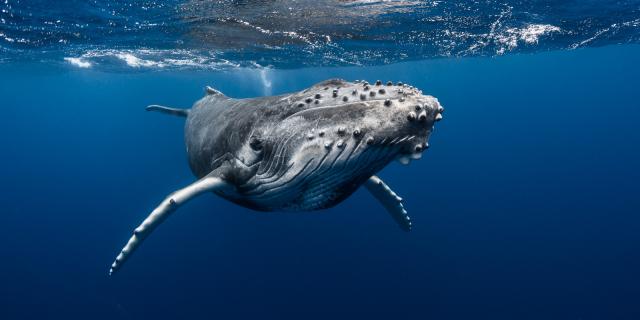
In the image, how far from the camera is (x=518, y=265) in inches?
923

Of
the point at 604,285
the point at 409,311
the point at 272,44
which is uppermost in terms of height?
the point at 272,44

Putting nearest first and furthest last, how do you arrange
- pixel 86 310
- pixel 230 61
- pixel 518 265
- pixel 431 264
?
pixel 86 310 → pixel 431 264 → pixel 518 265 → pixel 230 61

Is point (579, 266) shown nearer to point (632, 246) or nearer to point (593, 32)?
point (632, 246)

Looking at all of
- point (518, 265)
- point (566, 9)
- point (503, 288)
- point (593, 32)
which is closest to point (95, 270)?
point (503, 288)

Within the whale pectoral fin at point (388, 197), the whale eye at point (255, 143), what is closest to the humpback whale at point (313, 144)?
the whale eye at point (255, 143)

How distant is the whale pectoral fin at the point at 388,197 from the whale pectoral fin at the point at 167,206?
360 centimetres

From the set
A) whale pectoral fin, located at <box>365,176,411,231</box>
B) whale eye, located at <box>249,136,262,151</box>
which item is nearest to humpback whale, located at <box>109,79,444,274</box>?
whale eye, located at <box>249,136,262,151</box>

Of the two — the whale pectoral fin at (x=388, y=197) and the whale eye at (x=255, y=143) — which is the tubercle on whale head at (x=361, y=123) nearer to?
the whale eye at (x=255, y=143)

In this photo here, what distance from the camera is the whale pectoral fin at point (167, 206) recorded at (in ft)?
16.1

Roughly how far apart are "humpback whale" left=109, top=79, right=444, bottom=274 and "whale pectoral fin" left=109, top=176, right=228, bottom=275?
1 cm

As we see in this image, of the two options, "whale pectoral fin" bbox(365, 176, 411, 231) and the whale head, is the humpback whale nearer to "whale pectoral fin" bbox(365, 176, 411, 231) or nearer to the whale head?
the whale head

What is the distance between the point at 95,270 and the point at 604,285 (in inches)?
1208

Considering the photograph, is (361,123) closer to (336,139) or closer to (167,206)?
(336,139)

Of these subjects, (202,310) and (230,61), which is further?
(230,61)
